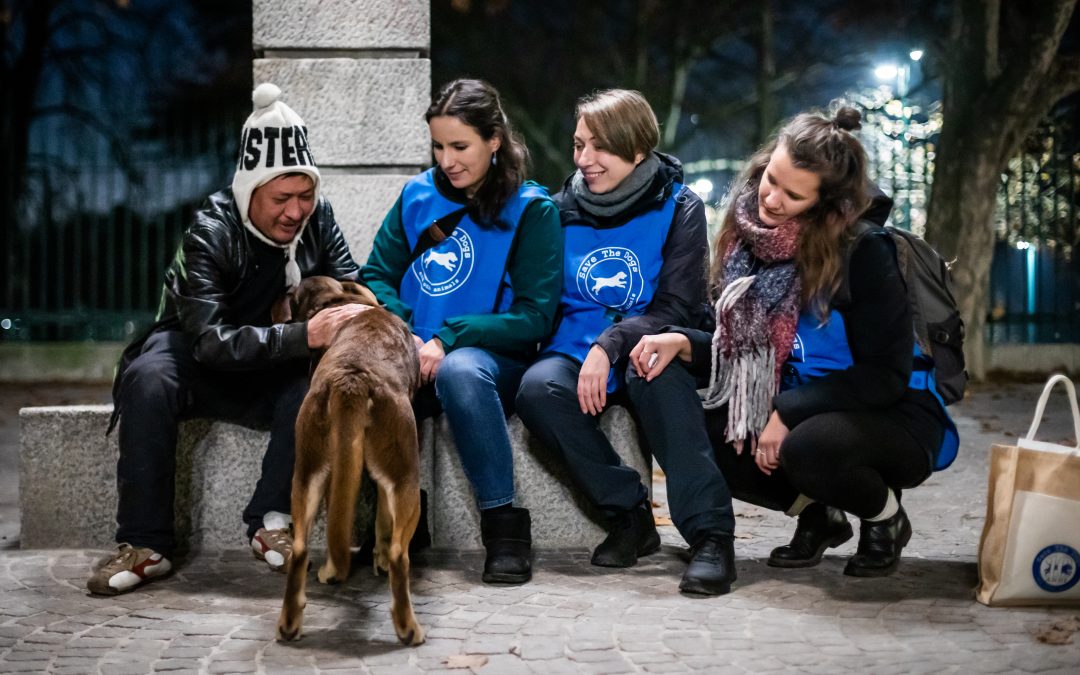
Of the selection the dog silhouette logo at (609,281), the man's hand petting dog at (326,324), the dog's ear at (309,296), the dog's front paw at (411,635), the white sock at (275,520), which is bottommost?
the dog's front paw at (411,635)

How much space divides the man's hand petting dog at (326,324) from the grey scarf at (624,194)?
1.05m

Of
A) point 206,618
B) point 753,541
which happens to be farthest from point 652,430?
point 206,618

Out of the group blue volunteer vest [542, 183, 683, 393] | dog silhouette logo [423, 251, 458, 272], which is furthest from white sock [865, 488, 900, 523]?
dog silhouette logo [423, 251, 458, 272]

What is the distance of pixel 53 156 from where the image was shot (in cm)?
1309

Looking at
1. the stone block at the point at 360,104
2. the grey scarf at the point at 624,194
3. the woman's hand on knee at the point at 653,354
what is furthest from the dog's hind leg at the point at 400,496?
the stone block at the point at 360,104

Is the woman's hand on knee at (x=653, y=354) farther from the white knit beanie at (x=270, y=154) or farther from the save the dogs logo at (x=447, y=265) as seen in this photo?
the white knit beanie at (x=270, y=154)

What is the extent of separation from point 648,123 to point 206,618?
8.33ft

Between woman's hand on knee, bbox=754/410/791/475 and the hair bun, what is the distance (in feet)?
3.61

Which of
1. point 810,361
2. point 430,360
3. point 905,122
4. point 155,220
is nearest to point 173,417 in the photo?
point 430,360

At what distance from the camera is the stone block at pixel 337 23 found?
20.1 ft

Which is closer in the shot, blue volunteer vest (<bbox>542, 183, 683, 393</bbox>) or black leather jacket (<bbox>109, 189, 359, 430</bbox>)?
black leather jacket (<bbox>109, 189, 359, 430</bbox>)

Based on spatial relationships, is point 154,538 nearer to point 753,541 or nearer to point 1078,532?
point 753,541

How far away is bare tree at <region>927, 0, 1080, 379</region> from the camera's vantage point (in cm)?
1178

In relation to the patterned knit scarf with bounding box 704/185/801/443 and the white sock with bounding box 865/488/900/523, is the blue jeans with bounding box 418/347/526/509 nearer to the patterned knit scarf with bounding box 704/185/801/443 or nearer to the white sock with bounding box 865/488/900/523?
the patterned knit scarf with bounding box 704/185/801/443
